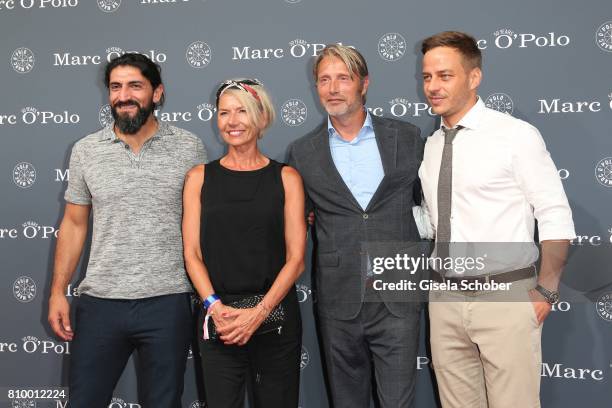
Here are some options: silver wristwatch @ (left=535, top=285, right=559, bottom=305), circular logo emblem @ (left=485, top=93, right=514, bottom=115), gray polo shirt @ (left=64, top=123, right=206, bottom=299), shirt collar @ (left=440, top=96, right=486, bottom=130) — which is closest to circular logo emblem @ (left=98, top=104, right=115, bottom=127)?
gray polo shirt @ (left=64, top=123, right=206, bottom=299)

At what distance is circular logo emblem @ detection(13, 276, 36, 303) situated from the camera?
337 cm

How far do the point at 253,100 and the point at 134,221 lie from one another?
727 mm

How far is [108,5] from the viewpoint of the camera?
3258 mm

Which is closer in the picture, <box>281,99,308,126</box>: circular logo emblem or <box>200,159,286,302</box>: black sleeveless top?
<box>200,159,286,302</box>: black sleeveless top

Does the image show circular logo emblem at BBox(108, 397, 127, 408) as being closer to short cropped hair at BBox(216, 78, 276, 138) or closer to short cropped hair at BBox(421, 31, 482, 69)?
short cropped hair at BBox(216, 78, 276, 138)

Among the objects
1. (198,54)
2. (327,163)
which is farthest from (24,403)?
(327,163)

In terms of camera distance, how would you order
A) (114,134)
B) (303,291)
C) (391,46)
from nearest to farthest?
(114,134) < (391,46) < (303,291)

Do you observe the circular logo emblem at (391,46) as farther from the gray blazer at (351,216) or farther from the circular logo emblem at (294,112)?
the gray blazer at (351,216)

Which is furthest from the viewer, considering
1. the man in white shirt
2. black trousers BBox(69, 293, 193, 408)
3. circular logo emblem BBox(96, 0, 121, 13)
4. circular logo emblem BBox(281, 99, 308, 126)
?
circular logo emblem BBox(96, 0, 121, 13)

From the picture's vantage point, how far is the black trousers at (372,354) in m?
2.45

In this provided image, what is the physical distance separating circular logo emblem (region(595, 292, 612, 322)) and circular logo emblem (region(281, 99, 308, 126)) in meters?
1.78

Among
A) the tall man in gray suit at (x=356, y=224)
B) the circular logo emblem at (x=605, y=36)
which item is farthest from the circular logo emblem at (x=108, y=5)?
the circular logo emblem at (x=605, y=36)

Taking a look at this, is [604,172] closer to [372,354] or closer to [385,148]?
[385,148]

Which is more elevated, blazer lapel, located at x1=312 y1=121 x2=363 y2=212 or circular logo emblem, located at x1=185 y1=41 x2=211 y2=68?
circular logo emblem, located at x1=185 y1=41 x2=211 y2=68
